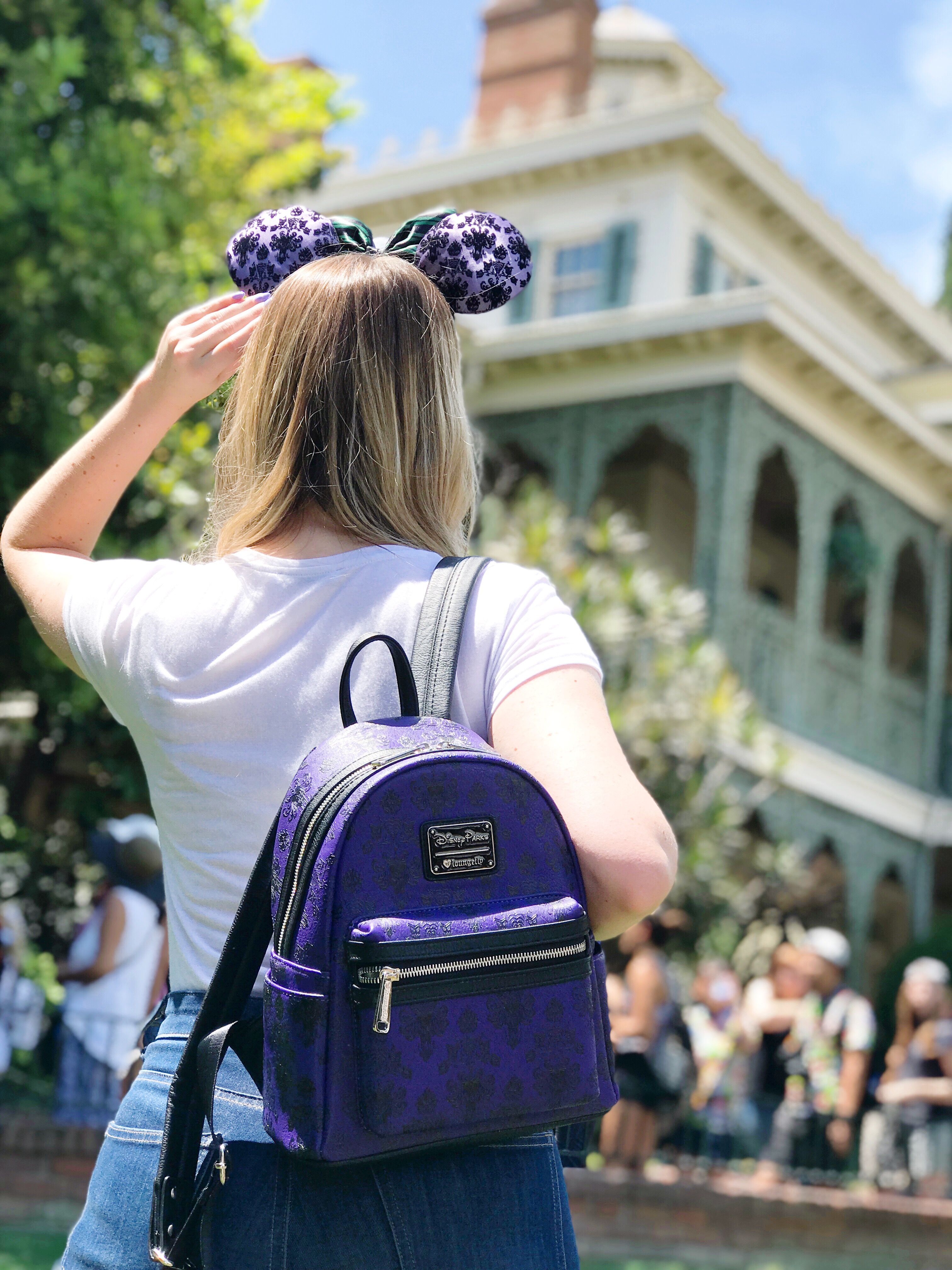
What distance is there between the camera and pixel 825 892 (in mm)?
14438

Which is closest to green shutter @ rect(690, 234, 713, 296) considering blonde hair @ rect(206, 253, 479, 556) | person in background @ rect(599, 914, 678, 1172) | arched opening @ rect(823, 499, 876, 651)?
arched opening @ rect(823, 499, 876, 651)

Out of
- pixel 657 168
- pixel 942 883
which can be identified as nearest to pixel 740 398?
pixel 657 168

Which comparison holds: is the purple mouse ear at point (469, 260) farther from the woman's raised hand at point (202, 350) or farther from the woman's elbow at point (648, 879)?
the woman's elbow at point (648, 879)

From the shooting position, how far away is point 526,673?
1.49m

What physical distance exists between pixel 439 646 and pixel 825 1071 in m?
8.33

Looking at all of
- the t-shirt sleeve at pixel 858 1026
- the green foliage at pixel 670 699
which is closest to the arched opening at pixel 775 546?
the green foliage at pixel 670 699

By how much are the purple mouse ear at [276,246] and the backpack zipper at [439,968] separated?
2.78 feet

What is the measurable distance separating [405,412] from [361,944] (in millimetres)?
569

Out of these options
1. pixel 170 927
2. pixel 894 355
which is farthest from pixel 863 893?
pixel 170 927

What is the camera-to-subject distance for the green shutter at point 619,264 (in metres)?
17.6

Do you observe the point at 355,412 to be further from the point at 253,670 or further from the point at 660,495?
the point at 660,495

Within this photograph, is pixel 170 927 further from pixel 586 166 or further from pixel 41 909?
pixel 586 166

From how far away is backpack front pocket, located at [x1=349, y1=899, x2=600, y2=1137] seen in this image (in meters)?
1.33

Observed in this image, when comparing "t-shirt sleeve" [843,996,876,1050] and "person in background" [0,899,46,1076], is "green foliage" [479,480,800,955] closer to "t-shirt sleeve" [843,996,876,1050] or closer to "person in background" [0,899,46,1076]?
"t-shirt sleeve" [843,996,876,1050]
